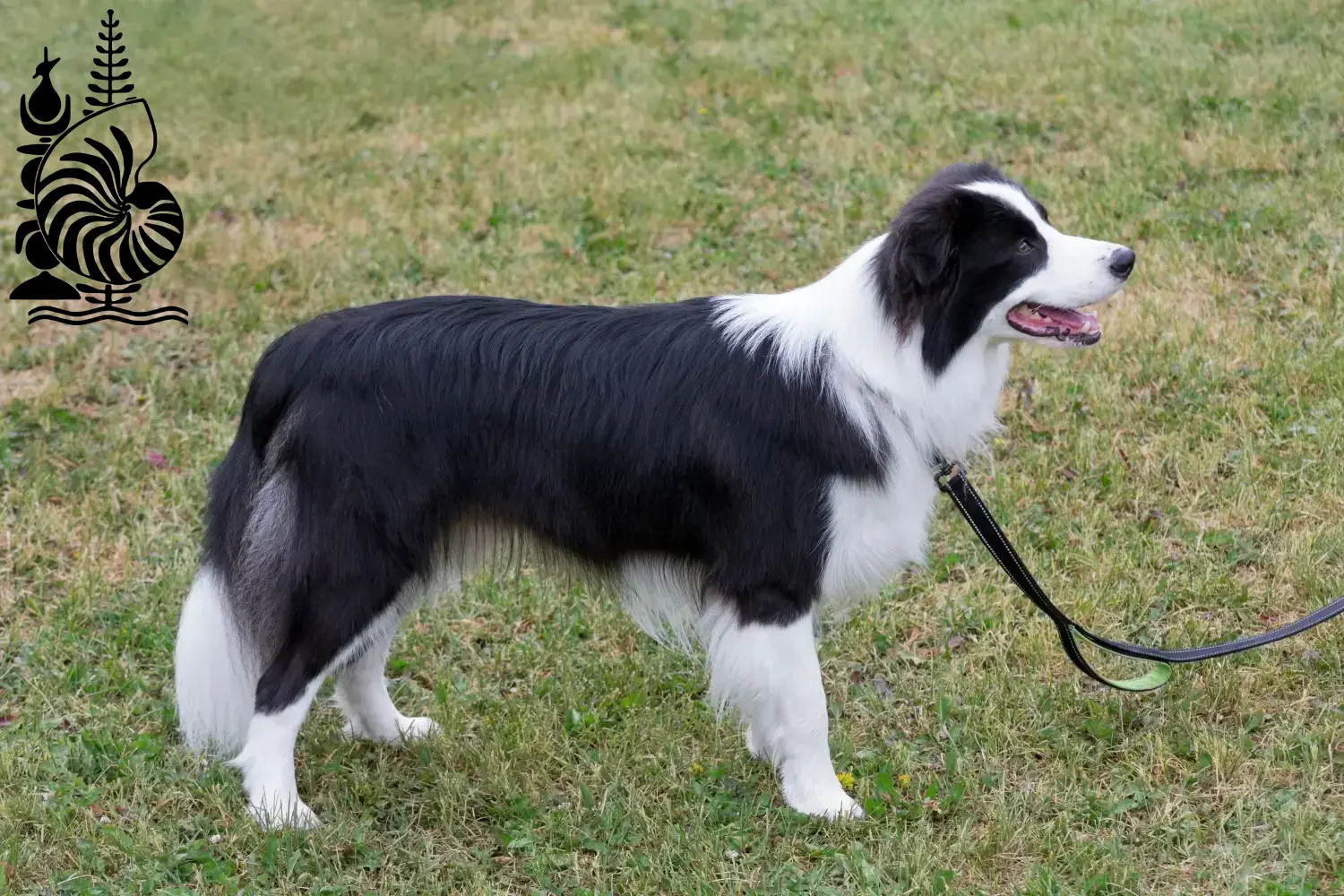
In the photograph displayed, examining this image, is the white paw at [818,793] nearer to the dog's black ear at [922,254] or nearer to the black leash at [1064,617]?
the black leash at [1064,617]

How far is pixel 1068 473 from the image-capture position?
5.30 meters

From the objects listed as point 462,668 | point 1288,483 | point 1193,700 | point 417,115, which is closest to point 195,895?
point 462,668

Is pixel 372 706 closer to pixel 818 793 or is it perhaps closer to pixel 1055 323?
pixel 818 793

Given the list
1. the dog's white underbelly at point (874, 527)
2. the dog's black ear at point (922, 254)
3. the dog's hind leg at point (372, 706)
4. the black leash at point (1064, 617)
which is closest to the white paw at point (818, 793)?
the dog's white underbelly at point (874, 527)

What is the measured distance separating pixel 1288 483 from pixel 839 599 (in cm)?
242

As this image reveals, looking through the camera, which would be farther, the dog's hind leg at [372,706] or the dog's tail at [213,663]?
the dog's hind leg at [372,706]

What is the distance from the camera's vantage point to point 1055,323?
332 centimetres

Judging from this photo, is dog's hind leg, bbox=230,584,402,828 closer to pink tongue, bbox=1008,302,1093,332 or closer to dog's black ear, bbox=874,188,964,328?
dog's black ear, bbox=874,188,964,328

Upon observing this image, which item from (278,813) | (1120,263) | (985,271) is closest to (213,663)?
(278,813)

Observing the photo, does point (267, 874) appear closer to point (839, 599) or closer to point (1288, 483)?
point (839, 599)

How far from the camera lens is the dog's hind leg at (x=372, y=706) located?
395 cm

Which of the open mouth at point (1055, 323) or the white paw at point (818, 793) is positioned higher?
the open mouth at point (1055, 323)

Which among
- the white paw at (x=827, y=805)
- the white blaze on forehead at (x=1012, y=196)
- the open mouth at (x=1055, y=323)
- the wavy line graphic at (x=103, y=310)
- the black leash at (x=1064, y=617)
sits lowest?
the wavy line graphic at (x=103, y=310)

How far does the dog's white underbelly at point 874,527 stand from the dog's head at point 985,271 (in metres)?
0.35
